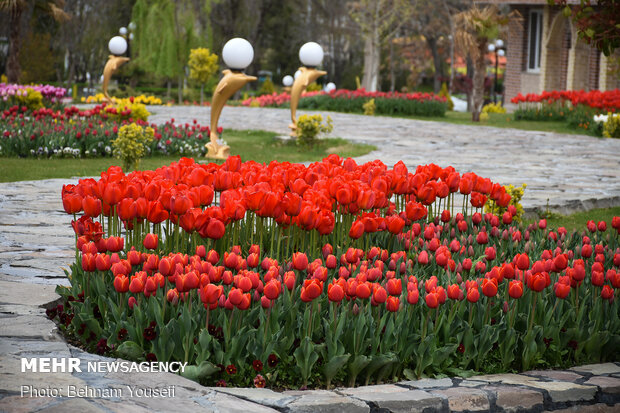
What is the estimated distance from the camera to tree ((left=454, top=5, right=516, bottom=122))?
2078 cm

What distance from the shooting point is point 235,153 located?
14.6 meters

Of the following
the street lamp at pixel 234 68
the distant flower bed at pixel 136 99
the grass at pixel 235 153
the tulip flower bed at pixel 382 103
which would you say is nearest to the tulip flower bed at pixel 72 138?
the grass at pixel 235 153

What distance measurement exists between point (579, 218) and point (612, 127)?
10.1m

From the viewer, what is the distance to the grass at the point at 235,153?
11.1 m

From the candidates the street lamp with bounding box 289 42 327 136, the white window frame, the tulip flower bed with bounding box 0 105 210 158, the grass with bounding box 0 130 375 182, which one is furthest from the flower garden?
the white window frame

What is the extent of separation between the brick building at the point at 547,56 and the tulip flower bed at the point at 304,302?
24.0m

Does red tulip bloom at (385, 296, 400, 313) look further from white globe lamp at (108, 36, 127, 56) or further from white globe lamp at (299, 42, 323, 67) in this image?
white globe lamp at (108, 36, 127, 56)

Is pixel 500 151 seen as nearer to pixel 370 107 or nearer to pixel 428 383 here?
pixel 370 107

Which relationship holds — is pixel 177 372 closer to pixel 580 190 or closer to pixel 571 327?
pixel 571 327

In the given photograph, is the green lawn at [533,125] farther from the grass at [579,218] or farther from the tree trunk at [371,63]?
the tree trunk at [371,63]

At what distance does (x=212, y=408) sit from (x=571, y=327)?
6.82 feet

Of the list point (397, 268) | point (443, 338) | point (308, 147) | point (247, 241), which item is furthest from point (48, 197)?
point (308, 147)

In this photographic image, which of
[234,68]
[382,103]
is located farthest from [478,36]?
[234,68]

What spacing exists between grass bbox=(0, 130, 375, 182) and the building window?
57.2 feet
